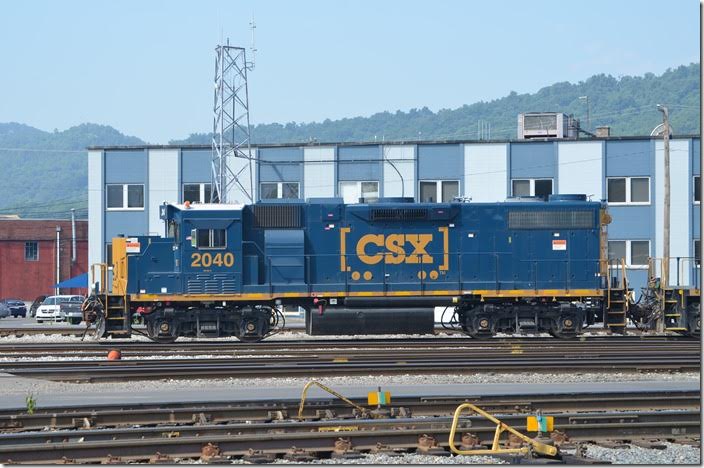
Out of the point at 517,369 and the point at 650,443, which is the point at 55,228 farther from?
the point at 650,443

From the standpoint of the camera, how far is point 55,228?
77375 millimetres

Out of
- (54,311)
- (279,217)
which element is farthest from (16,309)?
(279,217)

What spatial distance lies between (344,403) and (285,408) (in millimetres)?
1013

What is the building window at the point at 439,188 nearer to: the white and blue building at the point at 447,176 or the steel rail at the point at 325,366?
the white and blue building at the point at 447,176

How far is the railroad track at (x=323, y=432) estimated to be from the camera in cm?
1268

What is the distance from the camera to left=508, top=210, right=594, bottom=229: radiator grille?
96.0 ft

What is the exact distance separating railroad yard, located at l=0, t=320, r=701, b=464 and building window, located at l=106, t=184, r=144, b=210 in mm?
23528

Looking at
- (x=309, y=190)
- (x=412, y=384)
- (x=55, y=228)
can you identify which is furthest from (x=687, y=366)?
(x=55, y=228)

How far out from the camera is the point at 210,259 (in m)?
28.6

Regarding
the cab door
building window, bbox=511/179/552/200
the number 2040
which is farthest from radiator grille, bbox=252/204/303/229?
building window, bbox=511/179/552/200

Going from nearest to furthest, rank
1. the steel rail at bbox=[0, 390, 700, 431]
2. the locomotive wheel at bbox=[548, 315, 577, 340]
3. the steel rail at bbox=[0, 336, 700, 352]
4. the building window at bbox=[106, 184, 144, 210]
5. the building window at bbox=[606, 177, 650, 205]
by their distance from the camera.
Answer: the steel rail at bbox=[0, 390, 700, 431] → the steel rail at bbox=[0, 336, 700, 352] → the locomotive wheel at bbox=[548, 315, 577, 340] → the building window at bbox=[606, 177, 650, 205] → the building window at bbox=[106, 184, 144, 210]

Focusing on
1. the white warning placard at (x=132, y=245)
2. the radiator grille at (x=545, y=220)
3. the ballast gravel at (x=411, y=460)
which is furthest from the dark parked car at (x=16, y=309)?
the ballast gravel at (x=411, y=460)

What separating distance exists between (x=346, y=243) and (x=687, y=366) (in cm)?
1093

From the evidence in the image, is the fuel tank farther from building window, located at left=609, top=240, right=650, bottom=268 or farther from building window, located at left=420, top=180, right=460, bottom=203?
building window, located at left=609, top=240, right=650, bottom=268
